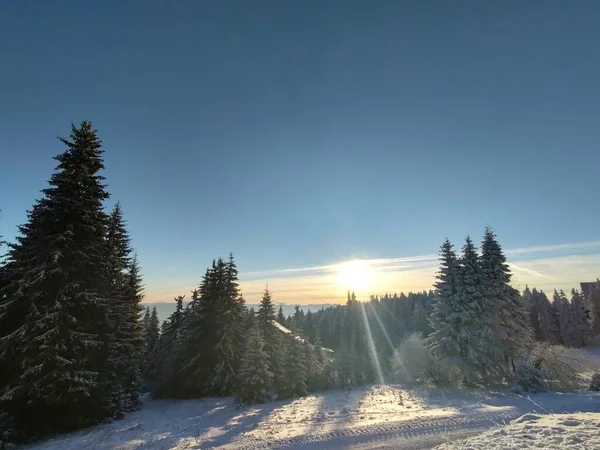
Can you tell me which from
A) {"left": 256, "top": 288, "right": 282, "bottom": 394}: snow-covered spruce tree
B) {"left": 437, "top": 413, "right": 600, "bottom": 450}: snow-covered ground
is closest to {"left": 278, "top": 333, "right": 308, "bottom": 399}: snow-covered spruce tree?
{"left": 256, "top": 288, "right": 282, "bottom": 394}: snow-covered spruce tree

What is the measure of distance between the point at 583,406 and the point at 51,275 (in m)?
26.1

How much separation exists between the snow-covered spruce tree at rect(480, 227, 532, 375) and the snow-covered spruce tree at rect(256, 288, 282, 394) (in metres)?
17.8

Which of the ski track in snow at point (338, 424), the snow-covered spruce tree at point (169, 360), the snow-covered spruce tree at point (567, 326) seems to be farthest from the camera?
the snow-covered spruce tree at point (567, 326)

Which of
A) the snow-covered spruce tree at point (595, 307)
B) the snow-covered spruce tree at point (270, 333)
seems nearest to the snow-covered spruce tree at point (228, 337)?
the snow-covered spruce tree at point (270, 333)

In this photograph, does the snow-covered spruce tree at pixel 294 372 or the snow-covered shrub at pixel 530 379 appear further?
the snow-covered spruce tree at pixel 294 372

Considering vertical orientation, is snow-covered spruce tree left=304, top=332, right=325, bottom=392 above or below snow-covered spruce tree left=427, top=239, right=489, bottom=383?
below

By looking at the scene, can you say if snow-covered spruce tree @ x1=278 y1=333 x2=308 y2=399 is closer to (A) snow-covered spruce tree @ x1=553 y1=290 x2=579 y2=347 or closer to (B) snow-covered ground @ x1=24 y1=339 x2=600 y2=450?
(B) snow-covered ground @ x1=24 y1=339 x2=600 y2=450

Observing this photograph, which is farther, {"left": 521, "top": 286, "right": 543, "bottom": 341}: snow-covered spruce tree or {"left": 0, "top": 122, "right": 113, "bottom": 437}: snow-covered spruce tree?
{"left": 521, "top": 286, "right": 543, "bottom": 341}: snow-covered spruce tree

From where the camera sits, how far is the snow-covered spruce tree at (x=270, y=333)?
30.9 metres

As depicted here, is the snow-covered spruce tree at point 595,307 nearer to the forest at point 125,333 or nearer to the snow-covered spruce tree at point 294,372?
the forest at point 125,333

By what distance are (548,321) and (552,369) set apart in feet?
204

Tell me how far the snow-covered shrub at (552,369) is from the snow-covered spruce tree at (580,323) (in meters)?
55.6

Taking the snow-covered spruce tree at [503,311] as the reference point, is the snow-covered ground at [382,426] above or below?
below

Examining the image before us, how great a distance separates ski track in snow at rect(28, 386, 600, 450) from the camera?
12273mm
